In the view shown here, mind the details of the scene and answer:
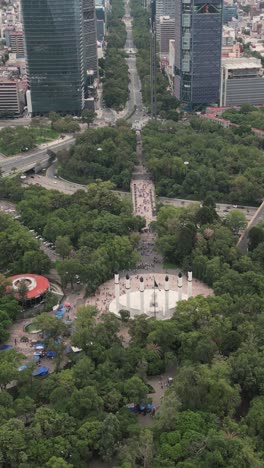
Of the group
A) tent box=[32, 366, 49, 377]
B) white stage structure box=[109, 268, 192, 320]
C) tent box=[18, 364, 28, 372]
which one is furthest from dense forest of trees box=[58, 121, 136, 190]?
tent box=[18, 364, 28, 372]

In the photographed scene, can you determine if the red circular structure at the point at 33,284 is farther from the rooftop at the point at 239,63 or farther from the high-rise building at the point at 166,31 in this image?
the high-rise building at the point at 166,31

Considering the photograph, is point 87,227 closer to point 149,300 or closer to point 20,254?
point 20,254

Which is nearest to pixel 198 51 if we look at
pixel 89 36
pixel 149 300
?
pixel 89 36

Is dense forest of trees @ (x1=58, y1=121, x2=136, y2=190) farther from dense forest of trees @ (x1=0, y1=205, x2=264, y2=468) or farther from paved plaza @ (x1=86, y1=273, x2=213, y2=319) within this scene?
dense forest of trees @ (x1=0, y1=205, x2=264, y2=468)

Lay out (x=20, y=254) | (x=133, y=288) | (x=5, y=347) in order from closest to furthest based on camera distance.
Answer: (x=5, y=347), (x=133, y=288), (x=20, y=254)

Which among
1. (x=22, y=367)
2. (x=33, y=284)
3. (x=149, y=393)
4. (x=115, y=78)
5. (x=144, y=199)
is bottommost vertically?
(x=149, y=393)

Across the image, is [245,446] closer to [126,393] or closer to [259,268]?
[126,393]

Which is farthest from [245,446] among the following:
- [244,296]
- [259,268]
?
[259,268]

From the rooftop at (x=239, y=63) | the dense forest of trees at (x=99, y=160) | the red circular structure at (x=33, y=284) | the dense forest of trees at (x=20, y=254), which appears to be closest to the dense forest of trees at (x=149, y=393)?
the red circular structure at (x=33, y=284)
